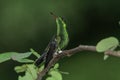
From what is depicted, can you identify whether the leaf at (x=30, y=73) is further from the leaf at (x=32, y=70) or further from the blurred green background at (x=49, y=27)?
the blurred green background at (x=49, y=27)

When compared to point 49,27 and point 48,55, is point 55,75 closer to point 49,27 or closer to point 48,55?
point 48,55

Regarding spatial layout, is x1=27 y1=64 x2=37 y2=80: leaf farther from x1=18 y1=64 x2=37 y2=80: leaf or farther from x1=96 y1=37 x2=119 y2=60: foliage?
x1=96 y1=37 x2=119 y2=60: foliage

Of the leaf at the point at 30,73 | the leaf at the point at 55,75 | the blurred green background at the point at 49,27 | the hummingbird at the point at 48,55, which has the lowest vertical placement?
the blurred green background at the point at 49,27

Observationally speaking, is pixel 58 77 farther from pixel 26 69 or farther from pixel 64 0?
pixel 64 0

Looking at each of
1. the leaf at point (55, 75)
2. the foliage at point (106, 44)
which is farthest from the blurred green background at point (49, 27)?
the foliage at point (106, 44)

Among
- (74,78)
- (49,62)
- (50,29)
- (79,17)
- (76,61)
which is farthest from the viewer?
(79,17)

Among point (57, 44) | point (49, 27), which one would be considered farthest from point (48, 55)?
point (49, 27)

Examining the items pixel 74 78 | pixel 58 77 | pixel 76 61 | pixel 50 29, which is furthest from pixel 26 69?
pixel 50 29
